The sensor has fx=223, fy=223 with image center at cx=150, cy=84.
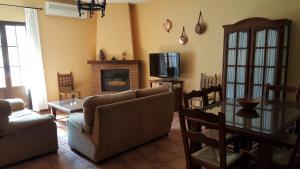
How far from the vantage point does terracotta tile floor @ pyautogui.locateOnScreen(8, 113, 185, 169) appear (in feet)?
9.32

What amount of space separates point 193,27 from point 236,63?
4.91ft

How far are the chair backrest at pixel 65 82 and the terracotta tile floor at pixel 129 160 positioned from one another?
2805 millimetres

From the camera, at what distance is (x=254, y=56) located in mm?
3812

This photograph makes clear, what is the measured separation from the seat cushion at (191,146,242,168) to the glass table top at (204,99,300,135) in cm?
28

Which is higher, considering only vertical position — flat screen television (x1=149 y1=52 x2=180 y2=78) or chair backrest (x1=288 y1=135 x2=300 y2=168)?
flat screen television (x1=149 y1=52 x2=180 y2=78)

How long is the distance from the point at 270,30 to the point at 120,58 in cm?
391

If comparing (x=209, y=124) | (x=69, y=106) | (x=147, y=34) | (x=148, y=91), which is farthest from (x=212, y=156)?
(x=147, y=34)

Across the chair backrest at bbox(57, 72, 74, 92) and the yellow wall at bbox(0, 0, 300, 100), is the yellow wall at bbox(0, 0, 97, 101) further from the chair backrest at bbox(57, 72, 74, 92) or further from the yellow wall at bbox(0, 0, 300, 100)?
the chair backrest at bbox(57, 72, 74, 92)

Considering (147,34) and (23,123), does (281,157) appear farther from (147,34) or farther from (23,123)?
(147,34)

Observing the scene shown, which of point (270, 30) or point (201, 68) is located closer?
point (270, 30)

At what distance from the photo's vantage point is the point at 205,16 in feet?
15.9

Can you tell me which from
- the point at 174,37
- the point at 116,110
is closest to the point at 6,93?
the point at 116,110

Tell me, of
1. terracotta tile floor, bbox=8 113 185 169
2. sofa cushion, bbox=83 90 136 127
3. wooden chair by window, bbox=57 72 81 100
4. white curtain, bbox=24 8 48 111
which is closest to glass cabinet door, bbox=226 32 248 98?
terracotta tile floor, bbox=8 113 185 169

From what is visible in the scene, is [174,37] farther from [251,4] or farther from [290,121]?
[290,121]
